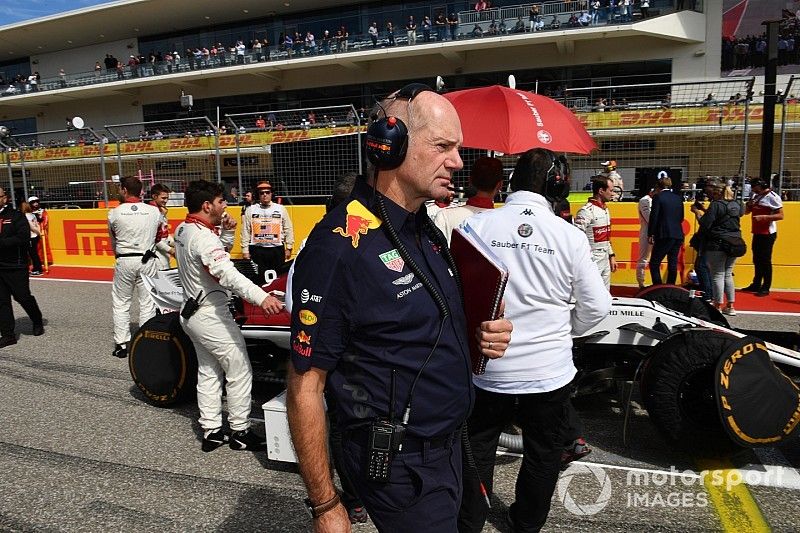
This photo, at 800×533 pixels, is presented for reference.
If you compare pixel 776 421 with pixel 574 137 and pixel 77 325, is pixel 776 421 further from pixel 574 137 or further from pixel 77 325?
pixel 77 325

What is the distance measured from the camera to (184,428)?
4.32 metres

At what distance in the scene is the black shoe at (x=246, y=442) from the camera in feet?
12.9

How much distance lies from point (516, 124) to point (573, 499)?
10.6ft

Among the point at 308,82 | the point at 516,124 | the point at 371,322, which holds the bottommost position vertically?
the point at 371,322

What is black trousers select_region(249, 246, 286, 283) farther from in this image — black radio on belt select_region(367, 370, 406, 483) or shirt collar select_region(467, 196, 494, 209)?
black radio on belt select_region(367, 370, 406, 483)

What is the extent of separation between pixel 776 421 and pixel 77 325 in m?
8.08

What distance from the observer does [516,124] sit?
5133 mm

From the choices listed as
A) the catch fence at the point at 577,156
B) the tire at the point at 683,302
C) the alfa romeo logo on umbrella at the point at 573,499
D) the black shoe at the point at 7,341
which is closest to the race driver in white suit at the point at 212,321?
the alfa romeo logo on umbrella at the point at 573,499

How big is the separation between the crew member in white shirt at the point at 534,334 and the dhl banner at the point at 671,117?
26.9ft

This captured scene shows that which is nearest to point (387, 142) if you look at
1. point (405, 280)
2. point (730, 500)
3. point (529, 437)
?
point (405, 280)

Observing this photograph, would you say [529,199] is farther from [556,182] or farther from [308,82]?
[308,82]

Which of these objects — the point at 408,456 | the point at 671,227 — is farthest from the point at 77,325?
the point at 671,227

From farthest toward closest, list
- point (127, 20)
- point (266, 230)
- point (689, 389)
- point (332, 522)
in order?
point (127, 20) → point (266, 230) → point (689, 389) → point (332, 522)

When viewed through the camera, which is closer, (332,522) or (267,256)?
(332,522)
